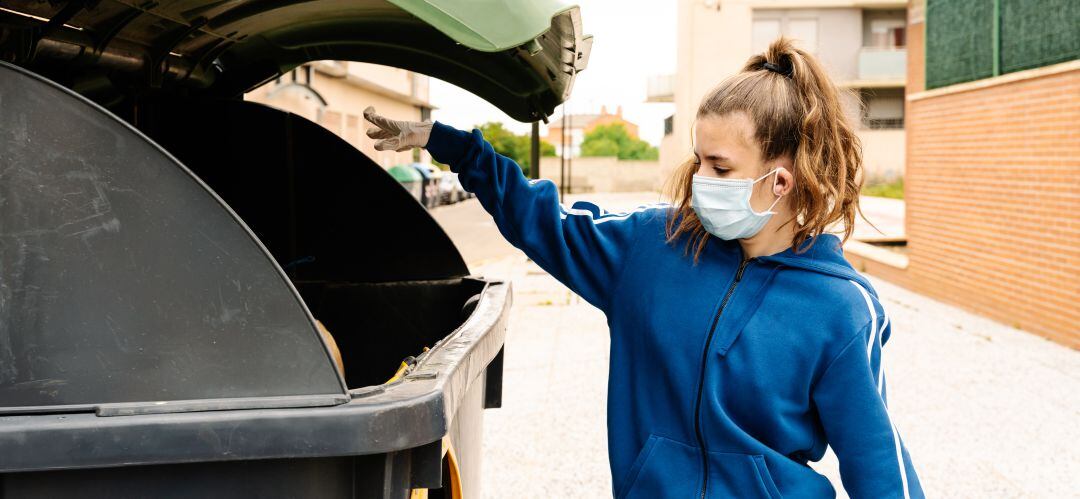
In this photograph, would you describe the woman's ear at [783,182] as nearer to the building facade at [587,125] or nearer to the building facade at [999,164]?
the building facade at [999,164]

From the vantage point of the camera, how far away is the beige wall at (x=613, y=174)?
53594mm

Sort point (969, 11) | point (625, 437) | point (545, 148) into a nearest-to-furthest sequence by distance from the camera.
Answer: point (625, 437)
point (969, 11)
point (545, 148)

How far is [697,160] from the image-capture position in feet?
7.49

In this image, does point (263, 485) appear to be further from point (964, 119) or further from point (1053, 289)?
point (964, 119)

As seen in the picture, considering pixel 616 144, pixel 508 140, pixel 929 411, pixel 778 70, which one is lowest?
pixel 929 411

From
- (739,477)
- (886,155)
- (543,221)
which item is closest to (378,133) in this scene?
(543,221)

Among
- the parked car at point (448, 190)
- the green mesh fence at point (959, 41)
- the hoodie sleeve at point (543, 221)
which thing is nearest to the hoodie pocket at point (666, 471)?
the hoodie sleeve at point (543, 221)

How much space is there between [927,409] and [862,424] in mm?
4212

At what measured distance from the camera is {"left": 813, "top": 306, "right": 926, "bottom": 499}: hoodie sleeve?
2.00 meters

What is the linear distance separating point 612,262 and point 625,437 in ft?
1.31

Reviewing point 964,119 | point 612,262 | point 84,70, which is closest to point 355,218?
point 84,70

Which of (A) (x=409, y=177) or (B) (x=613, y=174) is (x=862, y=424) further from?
(B) (x=613, y=174)

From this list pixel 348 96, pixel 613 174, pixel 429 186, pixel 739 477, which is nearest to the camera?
pixel 739 477

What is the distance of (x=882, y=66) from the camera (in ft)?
124
